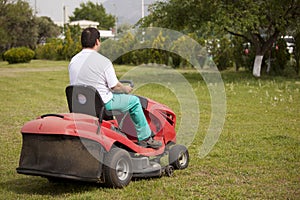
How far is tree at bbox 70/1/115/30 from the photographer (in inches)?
3873

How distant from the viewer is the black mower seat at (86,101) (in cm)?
543

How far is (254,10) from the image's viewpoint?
18.2 m

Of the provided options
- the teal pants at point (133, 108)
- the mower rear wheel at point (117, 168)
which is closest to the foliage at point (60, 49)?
the teal pants at point (133, 108)

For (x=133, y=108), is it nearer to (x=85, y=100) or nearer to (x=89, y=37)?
(x=85, y=100)

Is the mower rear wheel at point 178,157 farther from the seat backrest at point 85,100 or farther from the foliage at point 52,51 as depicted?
the foliage at point 52,51

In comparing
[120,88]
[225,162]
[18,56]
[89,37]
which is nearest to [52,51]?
[18,56]

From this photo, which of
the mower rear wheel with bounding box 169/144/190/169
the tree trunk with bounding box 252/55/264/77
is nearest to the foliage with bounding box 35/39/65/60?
the tree trunk with bounding box 252/55/264/77

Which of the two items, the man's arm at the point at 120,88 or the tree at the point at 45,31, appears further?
the tree at the point at 45,31

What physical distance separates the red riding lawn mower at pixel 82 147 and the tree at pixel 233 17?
41.0 feet

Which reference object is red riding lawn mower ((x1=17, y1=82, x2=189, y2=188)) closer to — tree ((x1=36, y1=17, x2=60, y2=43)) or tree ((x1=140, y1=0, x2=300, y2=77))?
tree ((x1=140, y1=0, x2=300, y2=77))

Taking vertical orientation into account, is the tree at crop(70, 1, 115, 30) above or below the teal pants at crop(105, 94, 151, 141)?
above

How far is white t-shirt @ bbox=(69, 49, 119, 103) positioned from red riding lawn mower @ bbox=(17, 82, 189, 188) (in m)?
0.17

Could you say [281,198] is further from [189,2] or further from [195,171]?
[189,2]

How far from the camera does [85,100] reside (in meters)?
5.57
